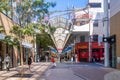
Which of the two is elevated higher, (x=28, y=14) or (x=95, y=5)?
(x=95, y=5)

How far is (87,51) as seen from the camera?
80812 millimetres

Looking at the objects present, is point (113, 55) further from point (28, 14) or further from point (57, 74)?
point (28, 14)

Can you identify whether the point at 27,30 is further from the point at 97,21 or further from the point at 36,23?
the point at 97,21

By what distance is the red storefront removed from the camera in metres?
77.9

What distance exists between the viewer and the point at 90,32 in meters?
83.9

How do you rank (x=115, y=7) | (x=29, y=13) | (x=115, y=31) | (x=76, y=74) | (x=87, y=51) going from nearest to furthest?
(x=29, y=13), (x=76, y=74), (x=115, y=7), (x=115, y=31), (x=87, y=51)

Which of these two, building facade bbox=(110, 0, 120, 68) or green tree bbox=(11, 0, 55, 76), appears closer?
green tree bbox=(11, 0, 55, 76)

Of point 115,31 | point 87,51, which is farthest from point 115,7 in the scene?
point 87,51

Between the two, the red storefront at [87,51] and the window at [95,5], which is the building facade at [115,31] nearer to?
the red storefront at [87,51]

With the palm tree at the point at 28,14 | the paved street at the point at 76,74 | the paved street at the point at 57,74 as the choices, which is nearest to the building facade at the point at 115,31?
the paved street at the point at 76,74

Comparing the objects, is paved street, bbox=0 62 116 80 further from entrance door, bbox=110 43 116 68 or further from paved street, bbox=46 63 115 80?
entrance door, bbox=110 43 116 68

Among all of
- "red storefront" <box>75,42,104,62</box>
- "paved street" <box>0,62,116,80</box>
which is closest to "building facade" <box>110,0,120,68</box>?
"paved street" <box>0,62,116,80</box>

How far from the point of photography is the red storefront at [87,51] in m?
77.9

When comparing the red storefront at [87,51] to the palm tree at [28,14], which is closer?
the palm tree at [28,14]
